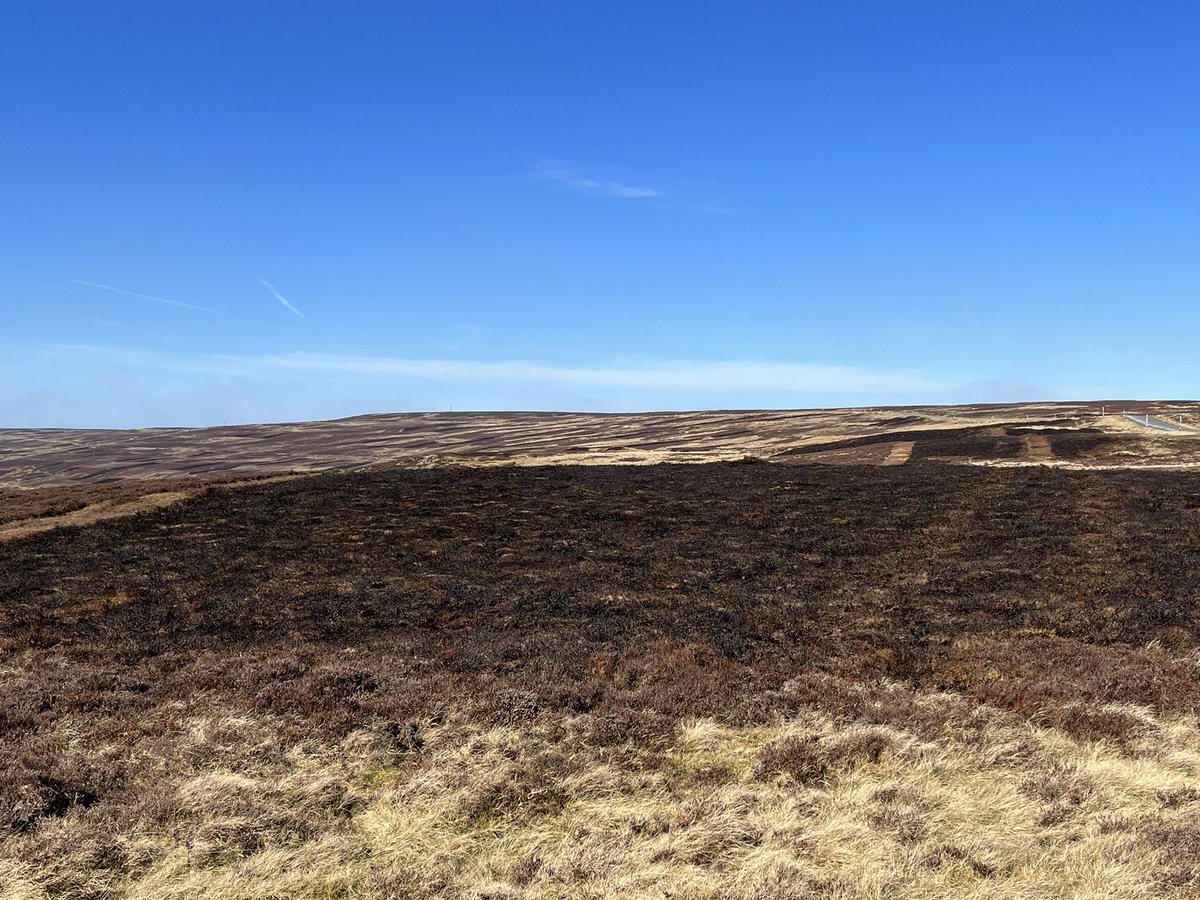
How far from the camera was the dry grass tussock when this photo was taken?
7137 mm

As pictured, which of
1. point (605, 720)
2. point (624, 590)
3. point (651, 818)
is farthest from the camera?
point (624, 590)

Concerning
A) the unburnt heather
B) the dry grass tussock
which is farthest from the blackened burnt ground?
the dry grass tussock

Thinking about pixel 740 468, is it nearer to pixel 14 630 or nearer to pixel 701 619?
pixel 701 619

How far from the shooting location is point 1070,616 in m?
16.7

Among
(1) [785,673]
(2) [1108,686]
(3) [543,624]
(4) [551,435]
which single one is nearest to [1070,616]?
(2) [1108,686]

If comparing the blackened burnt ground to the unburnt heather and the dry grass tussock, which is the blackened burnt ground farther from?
the dry grass tussock

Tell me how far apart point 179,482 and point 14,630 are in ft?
81.1

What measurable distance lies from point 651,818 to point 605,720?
2.78 m

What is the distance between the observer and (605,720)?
11.0 meters

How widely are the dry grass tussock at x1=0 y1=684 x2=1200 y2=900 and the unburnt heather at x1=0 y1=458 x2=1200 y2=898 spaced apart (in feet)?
0.14

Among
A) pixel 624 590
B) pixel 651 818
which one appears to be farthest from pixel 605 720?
pixel 624 590

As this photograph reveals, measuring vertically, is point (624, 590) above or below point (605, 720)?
below

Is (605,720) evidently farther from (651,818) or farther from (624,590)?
Answer: (624,590)

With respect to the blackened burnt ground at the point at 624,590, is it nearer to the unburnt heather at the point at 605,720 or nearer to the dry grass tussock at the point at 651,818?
the unburnt heather at the point at 605,720
